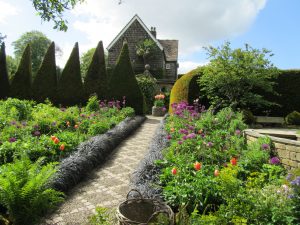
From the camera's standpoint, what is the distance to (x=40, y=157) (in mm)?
5117

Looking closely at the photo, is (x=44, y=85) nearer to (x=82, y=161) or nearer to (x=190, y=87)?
(x=190, y=87)

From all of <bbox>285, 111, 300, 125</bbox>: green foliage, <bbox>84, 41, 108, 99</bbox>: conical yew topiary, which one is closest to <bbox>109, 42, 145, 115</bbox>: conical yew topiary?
<bbox>84, 41, 108, 99</bbox>: conical yew topiary

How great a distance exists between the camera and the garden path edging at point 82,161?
487 cm

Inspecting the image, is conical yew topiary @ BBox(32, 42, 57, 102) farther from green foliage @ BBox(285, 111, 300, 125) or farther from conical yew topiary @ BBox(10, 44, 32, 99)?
green foliage @ BBox(285, 111, 300, 125)

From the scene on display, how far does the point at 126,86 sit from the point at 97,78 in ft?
6.89

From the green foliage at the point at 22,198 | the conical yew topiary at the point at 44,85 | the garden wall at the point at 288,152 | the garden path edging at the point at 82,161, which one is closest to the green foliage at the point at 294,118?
the garden path edging at the point at 82,161

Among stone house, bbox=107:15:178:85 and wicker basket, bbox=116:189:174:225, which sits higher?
stone house, bbox=107:15:178:85

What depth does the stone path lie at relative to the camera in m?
4.03

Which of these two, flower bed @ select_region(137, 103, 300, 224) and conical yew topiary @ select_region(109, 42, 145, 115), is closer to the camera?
flower bed @ select_region(137, 103, 300, 224)

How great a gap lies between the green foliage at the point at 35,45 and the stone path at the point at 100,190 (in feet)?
123

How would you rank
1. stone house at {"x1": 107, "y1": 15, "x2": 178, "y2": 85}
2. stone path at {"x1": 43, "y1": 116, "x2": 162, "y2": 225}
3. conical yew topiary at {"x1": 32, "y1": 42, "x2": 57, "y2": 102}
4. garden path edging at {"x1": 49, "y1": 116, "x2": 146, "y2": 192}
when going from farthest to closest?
stone house at {"x1": 107, "y1": 15, "x2": 178, "y2": 85}, conical yew topiary at {"x1": 32, "y1": 42, "x2": 57, "y2": 102}, garden path edging at {"x1": 49, "y1": 116, "x2": 146, "y2": 192}, stone path at {"x1": 43, "y1": 116, "x2": 162, "y2": 225}

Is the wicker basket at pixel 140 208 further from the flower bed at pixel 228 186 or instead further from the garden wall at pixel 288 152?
the garden wall at pixel 288 152

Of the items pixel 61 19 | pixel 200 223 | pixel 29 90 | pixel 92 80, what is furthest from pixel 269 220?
pixel 29 90

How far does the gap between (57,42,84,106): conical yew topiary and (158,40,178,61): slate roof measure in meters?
14.2
